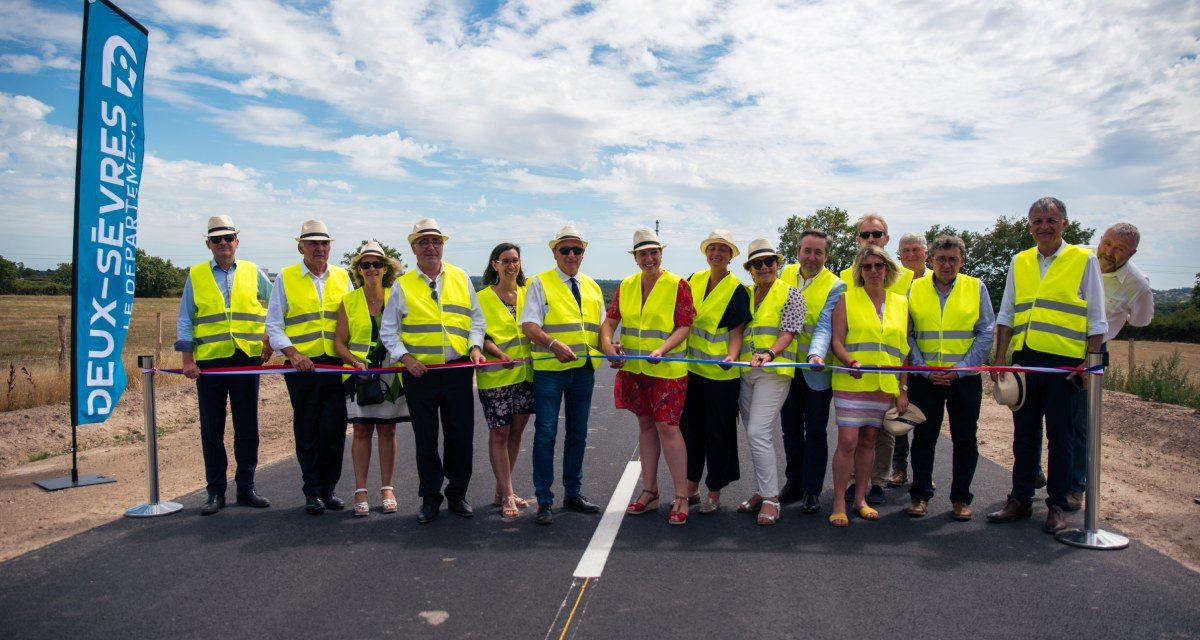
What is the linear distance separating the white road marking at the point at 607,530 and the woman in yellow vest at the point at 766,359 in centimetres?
98

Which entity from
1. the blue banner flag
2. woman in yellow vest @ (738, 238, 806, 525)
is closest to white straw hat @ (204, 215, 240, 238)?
the blue banner flag

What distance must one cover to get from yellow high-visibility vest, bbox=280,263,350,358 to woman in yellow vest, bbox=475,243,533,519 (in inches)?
48.8

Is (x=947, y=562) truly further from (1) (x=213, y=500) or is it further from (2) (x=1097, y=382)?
(1) (x=213, y=500)

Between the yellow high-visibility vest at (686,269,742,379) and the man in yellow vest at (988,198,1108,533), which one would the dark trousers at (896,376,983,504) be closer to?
the man in yellow vest at (988,198,1108,533)

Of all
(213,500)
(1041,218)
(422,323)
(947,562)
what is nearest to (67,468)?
(213,500)

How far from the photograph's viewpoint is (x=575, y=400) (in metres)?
5.90

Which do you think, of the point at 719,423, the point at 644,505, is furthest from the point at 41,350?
the point at 719,423

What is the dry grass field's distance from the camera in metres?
10.7

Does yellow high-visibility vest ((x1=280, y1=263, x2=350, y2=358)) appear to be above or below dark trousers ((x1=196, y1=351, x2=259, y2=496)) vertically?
above

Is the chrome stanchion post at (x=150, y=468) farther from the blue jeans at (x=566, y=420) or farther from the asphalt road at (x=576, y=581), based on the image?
the blue jeans at (x=566, y=420)

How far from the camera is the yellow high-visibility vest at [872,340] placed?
18.3 ft

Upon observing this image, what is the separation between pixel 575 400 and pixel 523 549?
1.32 m

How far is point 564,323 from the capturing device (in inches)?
228

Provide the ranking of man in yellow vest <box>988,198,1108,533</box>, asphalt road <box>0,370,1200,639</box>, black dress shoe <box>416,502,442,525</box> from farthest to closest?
1. black dress shoe <box>416,502,442,525</box>
2. man in yellow vest <box>988,198,1108,533</box>
3. asphalt road <box>0,370,1200,639</box>
